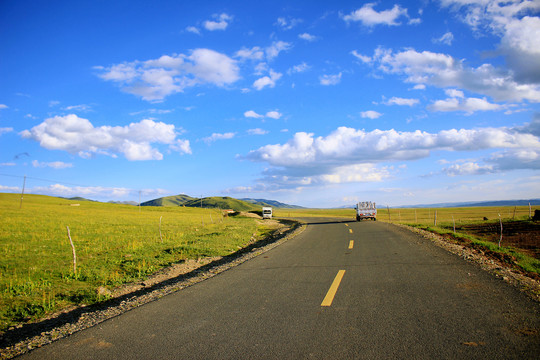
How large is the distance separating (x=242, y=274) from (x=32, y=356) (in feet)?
16.6

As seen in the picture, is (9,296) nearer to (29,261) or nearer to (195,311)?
(29,261)

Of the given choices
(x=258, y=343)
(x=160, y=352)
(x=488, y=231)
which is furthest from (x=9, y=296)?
(x=488, y=231)

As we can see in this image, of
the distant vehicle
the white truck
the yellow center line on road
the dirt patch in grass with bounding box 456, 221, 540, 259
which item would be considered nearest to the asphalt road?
the yellow center line on road

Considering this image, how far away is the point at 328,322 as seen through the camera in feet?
15.1

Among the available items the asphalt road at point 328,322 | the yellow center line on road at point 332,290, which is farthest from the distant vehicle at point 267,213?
the asphalt road at point 328,322

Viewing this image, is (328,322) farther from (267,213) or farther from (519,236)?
(267,213)

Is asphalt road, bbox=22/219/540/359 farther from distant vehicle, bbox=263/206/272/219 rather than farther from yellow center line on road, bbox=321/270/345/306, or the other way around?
distant vehicle, bbox=263/206/272/219

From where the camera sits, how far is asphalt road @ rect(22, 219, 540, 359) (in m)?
3.76

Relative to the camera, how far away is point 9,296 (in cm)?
838

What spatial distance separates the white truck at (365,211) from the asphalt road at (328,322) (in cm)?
3041

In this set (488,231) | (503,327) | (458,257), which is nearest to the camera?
(503,327)

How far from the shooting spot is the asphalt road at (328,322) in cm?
376

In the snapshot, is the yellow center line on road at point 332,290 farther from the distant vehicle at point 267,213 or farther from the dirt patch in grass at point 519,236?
the distant vehicle at point 267,213

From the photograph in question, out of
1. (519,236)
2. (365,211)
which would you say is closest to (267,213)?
(365,211)
